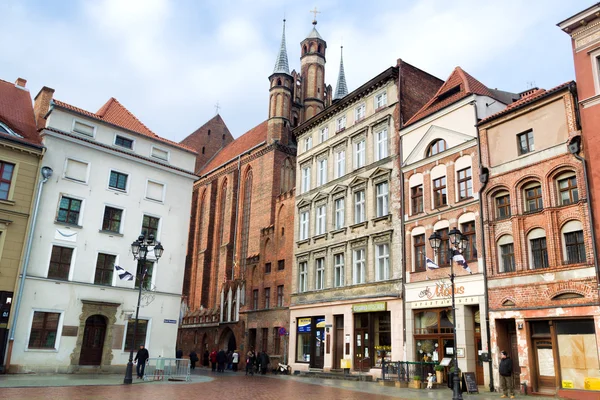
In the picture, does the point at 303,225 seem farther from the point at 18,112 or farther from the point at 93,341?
the point at 18,112

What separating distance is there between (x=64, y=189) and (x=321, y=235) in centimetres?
1590

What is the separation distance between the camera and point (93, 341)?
93.7 feet

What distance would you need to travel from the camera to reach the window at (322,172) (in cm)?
3622

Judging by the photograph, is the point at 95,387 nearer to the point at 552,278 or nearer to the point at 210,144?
the point at 552,278

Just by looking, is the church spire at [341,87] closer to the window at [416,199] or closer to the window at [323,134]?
the window at [323,134]

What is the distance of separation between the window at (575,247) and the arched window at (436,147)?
838 cm

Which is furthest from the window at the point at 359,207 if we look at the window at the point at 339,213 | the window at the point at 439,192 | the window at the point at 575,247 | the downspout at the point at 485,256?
the window at the point at 575,247

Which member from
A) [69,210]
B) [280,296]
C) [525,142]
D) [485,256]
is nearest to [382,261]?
[485,256]

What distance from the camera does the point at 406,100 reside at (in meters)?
31.0

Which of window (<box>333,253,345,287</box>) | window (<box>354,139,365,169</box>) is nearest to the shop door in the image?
window (<box>333,253,345,287</box>)

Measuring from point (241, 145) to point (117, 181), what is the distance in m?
31.1

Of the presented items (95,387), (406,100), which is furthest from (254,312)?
(95,387)

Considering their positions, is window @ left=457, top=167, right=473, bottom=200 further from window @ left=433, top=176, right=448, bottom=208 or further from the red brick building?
the red brick building

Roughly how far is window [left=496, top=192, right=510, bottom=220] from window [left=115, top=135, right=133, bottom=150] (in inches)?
858
